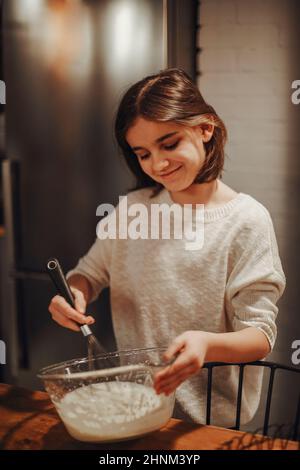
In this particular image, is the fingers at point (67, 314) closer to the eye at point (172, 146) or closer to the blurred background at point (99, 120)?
the eye at point (172, 146)

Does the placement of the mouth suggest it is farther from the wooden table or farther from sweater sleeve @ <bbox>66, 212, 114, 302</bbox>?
the wooden table

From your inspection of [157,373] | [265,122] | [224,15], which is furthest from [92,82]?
[157,373]

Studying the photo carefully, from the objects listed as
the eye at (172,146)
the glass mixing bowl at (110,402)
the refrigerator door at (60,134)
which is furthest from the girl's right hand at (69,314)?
the refrigerator door at (60,134)

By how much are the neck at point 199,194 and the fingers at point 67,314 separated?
0.35m

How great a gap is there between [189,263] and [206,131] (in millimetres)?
287

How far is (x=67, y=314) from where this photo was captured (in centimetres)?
114

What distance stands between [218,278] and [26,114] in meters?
0.93

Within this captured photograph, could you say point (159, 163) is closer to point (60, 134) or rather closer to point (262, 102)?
point (262, 102)

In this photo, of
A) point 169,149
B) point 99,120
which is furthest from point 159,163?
point 99,120

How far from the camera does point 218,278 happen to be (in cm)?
122

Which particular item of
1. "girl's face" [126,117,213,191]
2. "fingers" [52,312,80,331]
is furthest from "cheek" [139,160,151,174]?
"fingers" [52,312,80,331]

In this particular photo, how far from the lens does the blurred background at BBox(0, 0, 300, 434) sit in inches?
58.1

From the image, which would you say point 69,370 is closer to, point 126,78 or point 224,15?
point 126,78

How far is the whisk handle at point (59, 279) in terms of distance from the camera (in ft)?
3.65
